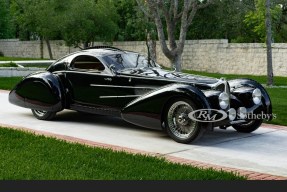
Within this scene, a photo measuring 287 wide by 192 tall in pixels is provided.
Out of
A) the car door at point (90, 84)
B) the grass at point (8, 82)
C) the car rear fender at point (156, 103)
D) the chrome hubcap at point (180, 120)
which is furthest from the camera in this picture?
the grass at point (8, 82)

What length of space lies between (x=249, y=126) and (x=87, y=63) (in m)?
3.23

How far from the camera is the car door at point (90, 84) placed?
9.08 meters

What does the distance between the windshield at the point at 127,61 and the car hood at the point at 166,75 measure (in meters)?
0.19

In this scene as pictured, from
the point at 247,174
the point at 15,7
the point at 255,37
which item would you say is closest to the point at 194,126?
the point at 247,174

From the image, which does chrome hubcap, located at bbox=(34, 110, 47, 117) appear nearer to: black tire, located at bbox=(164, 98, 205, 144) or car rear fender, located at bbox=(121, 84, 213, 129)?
car rear fender, located at bbox=(121, 84, 213, 129)

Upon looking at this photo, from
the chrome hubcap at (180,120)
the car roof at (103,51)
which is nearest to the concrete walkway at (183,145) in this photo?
the chrome hubcap at (180,120)

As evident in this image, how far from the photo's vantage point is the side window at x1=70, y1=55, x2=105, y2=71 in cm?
942

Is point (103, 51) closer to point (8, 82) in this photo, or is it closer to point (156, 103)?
point (156, 103)

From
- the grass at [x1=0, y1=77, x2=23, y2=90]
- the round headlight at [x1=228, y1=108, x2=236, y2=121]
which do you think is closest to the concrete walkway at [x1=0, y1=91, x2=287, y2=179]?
the round headlight at [x1=228, y1=108, x2=236, y2=121]

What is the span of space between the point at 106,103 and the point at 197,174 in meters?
3.55

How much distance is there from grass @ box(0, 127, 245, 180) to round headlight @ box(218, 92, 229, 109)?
1.76 metres

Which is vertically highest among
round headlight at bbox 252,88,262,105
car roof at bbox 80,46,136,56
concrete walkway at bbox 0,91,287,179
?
car roof at bbox 80,46,136,56

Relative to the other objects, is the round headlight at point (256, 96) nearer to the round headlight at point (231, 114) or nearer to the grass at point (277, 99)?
the round headlight at point (231, 114)

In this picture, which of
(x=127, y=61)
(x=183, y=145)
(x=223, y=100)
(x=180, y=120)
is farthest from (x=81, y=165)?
(x=127, y=61)
